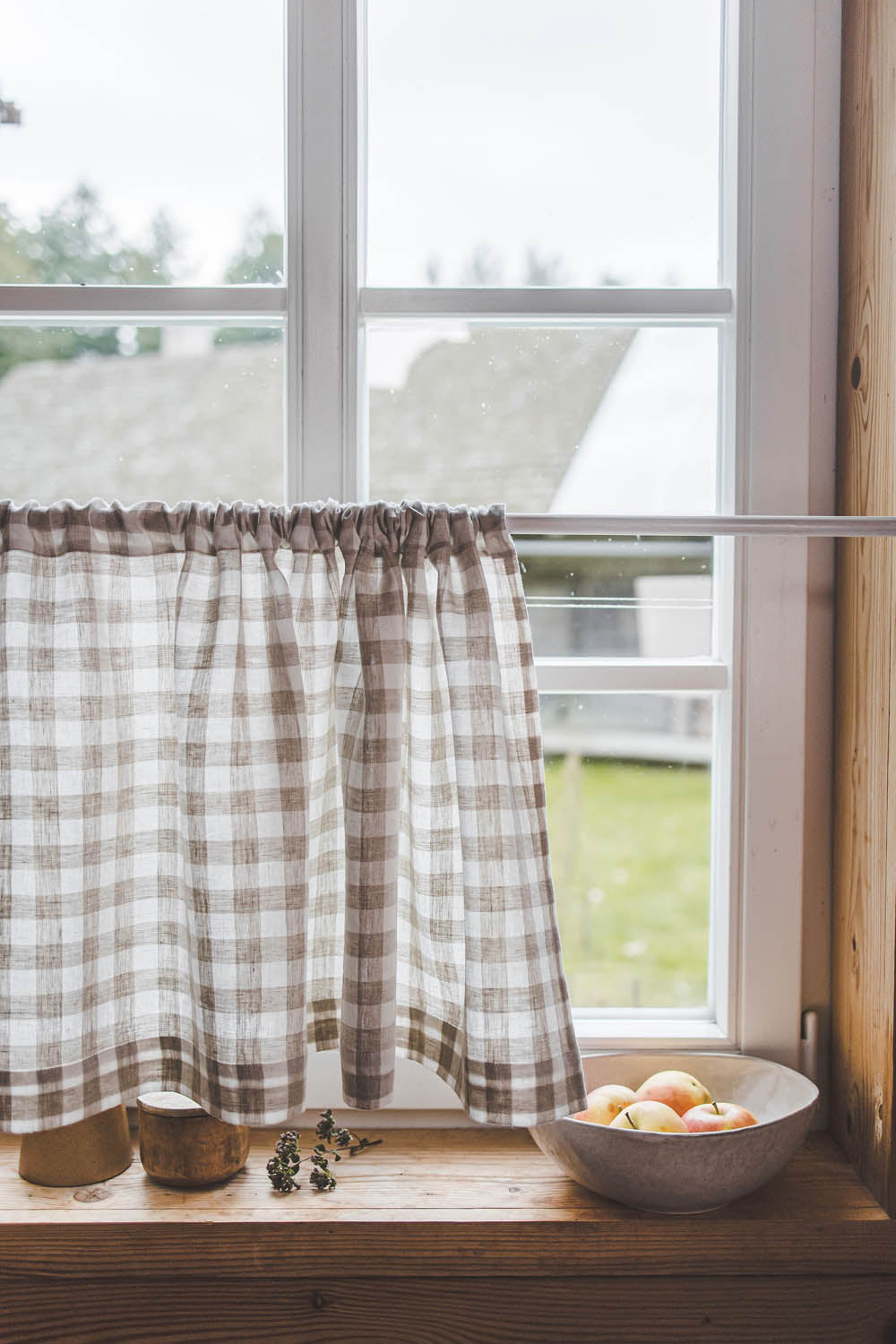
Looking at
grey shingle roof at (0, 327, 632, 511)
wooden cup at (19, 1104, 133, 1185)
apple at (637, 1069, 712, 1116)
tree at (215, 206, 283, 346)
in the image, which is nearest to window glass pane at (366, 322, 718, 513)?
grey shingle roof at (0, 327, 632, 511)

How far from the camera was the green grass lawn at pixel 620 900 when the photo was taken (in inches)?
45.9

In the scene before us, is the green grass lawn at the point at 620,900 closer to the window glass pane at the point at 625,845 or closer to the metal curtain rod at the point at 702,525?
the window glass pane at the point at 625,845

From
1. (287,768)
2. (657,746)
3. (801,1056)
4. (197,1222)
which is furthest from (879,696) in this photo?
(197,1222)

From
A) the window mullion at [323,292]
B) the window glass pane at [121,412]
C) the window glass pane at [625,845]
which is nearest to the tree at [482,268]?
the window mullion at [323,292]

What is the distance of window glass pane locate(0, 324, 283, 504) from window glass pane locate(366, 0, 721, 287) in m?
0.24

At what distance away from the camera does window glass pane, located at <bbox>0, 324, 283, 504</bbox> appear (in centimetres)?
113

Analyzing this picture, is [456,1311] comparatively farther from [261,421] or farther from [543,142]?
[543,142]

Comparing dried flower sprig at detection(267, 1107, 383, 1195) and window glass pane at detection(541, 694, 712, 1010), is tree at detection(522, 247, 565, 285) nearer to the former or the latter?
window glass pane at detection(541, 694, 712, 1010)

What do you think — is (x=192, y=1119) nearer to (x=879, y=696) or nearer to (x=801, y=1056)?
(x=801, y=1056)

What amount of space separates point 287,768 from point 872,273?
2.71 feet

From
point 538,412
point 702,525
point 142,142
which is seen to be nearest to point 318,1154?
point 702,525

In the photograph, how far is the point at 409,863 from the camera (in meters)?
0.96

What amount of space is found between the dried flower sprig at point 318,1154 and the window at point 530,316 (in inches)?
12.7

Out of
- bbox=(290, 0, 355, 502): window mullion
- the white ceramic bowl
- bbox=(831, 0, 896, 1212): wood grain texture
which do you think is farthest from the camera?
bbox=(290, 0, 355, 502): window mullion
